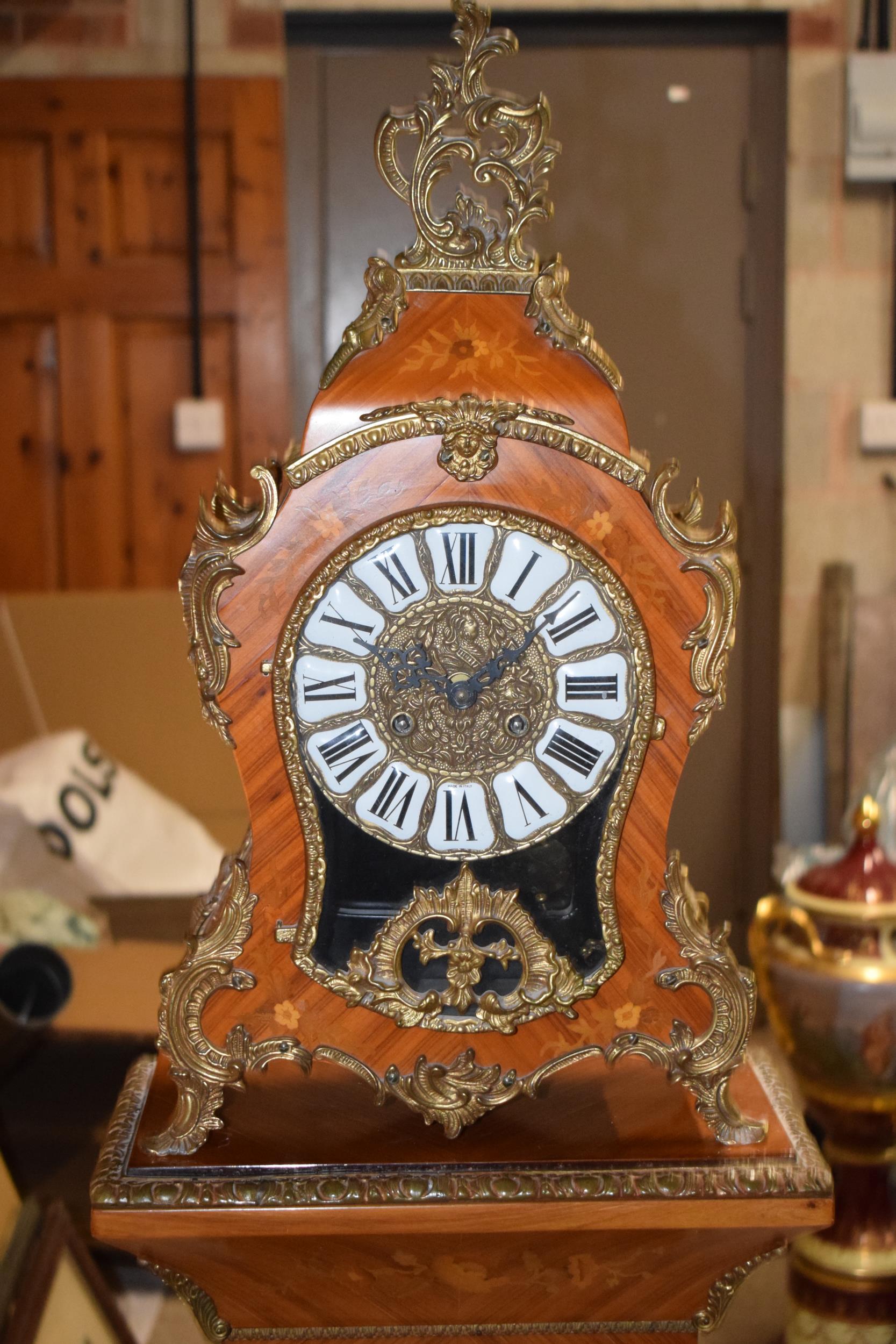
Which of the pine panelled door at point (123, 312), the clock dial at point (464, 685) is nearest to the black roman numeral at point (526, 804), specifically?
the clock dial at point (464, 685)

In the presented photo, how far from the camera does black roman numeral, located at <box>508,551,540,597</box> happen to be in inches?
40.2

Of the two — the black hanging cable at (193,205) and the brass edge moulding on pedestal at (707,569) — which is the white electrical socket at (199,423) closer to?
the black hanging cable at (193,205)

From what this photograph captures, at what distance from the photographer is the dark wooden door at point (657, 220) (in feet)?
9.80

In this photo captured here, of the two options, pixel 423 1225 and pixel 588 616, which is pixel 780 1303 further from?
pixel 588 616

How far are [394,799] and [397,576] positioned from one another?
0.18 meters

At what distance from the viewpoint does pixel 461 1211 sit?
0.98 meters

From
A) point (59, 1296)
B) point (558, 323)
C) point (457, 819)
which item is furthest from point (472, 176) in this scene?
point (59, 1296)

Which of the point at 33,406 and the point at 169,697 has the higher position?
the point at 33,406

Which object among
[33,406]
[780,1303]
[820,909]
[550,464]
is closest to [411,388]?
[550,464]

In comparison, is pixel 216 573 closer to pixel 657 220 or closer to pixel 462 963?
pixel 462 963

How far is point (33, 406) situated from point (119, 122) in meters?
0.70

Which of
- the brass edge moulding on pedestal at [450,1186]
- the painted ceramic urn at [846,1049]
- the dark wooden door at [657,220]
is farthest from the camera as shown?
the dark wooden door at [657,220]

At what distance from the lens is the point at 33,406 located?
123 inches

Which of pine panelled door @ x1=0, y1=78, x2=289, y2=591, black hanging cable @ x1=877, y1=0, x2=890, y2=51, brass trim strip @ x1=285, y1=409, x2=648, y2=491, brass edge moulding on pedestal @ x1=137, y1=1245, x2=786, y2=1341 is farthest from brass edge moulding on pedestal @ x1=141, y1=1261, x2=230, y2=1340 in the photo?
black hanging cable @ x1=877, y1=0, x2=890, y2=51
